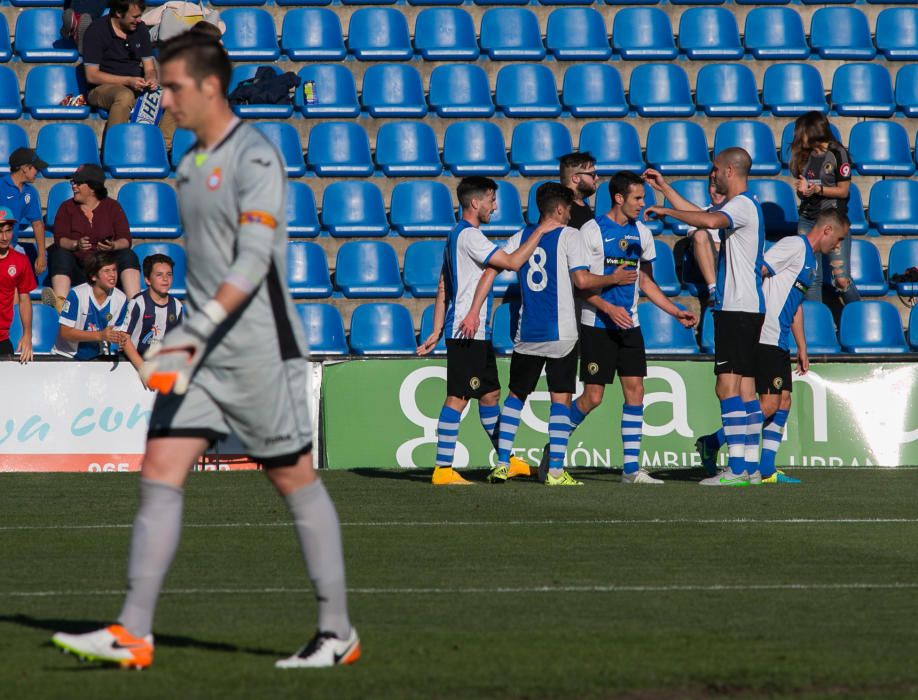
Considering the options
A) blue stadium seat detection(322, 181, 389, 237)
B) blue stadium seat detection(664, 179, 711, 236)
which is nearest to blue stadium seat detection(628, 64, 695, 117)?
blue stadium seat detection(664, 179, 711, 236)

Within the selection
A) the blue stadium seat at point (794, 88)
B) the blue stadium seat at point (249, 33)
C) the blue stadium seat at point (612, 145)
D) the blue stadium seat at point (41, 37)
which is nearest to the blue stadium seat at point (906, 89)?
the blue stadium seat at point (794, 88)

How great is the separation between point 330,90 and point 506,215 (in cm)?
269

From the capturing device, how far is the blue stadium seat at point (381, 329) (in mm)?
14844

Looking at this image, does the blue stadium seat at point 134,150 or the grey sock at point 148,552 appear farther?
the blue stadium seat at point 134,150

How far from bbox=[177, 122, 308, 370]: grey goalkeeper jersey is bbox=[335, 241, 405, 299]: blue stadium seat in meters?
10.5

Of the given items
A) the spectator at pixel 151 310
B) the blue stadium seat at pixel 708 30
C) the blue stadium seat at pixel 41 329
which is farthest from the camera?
the blue stadium seat at pixel 708 30

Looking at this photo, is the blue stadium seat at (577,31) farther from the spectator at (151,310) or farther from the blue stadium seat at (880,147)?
the spectator at (151,310)

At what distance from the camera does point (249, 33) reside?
57.2 ft

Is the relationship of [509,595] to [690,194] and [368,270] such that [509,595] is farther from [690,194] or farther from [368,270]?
[690,194]

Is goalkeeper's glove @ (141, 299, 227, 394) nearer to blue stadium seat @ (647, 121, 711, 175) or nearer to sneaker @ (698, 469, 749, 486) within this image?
sneaker @ (698, 469, 749, 486)

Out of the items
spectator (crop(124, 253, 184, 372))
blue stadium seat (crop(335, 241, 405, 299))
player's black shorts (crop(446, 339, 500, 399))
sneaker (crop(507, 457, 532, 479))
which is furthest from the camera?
blue stadium seat (crop(335, 241, 405, 299))

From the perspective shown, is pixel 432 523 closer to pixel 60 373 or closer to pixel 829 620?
pixel 829 620

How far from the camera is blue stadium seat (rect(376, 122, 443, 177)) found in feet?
53.9

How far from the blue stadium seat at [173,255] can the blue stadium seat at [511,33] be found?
4.61 meters
